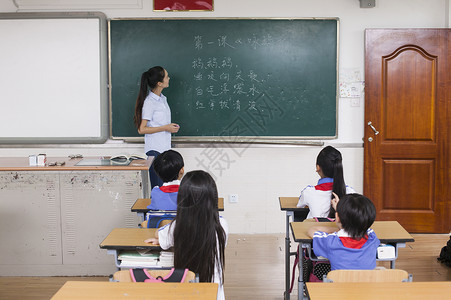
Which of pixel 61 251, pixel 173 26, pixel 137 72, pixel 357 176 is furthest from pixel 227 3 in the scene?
pixel 61 251

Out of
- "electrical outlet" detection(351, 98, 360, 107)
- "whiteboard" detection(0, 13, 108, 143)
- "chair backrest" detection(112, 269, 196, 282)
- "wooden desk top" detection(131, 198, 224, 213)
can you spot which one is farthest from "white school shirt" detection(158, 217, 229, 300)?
"electrical outlet" detection(351, 98, 360, 107)

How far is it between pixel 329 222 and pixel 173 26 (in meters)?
2.70

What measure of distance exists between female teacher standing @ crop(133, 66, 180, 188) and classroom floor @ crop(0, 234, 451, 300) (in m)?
1.00

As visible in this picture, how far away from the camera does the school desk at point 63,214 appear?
3.78 metres

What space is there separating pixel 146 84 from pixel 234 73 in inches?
33.0

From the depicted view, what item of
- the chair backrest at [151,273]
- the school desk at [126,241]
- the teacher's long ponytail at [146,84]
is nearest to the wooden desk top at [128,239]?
the school desk at [126,241]

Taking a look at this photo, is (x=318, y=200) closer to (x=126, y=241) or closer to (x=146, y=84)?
(x=126, y=241)

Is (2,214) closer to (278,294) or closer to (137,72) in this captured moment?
(137,72)

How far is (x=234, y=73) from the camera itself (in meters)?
4.80

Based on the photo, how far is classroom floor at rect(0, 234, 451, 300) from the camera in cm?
354

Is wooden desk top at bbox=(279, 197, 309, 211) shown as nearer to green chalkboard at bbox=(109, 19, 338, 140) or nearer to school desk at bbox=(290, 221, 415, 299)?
school desk at bbox=(290, 221, 415, 299)

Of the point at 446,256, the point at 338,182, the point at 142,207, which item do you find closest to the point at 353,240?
the point at 338,182

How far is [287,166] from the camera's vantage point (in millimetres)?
4898

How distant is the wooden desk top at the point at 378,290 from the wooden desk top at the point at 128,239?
879 millimetres
